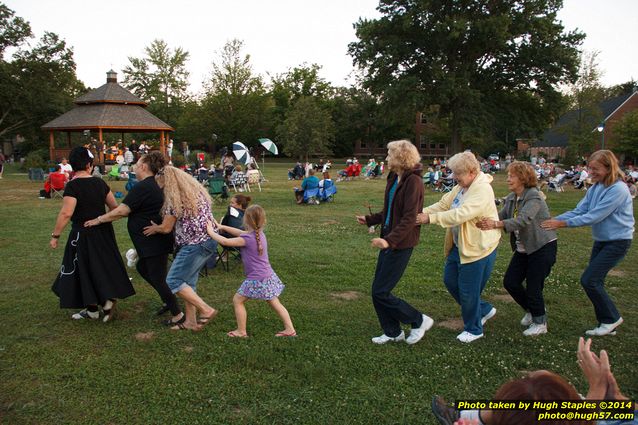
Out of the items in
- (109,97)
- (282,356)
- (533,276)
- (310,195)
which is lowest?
(282,356)

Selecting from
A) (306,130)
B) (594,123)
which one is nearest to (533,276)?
(594,123)

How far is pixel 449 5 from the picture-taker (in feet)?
119

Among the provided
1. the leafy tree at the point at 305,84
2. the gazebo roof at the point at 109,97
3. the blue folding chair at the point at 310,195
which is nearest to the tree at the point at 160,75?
the leafy tree at the point at 305,84

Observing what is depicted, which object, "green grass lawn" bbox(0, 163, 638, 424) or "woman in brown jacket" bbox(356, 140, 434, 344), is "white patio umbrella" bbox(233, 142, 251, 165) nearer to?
"green grass lawn" bbox(0, 163, 638, 424)

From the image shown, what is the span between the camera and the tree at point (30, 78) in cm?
4294

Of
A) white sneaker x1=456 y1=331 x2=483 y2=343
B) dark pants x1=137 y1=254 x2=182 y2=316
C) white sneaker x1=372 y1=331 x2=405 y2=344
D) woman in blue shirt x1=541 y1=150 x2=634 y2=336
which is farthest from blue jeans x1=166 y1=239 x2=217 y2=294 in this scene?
woman in blue shirt x1=541 y1=150 x2=634 y2=336

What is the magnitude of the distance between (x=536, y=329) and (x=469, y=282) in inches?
41.8

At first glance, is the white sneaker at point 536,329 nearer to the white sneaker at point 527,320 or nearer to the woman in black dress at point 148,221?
the white sneaker at point 527,320

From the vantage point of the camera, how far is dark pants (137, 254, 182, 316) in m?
4.94

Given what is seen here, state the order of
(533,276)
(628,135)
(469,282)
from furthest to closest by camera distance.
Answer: (628,135)
(533,276)
(469,282)

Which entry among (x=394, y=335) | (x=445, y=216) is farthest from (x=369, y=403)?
(x=445, y=216)

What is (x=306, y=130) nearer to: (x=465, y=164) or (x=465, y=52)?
(x=465, y=52)

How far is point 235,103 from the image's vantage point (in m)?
51.8

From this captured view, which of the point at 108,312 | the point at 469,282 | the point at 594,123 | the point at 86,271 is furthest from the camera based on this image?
the point at 594,123
